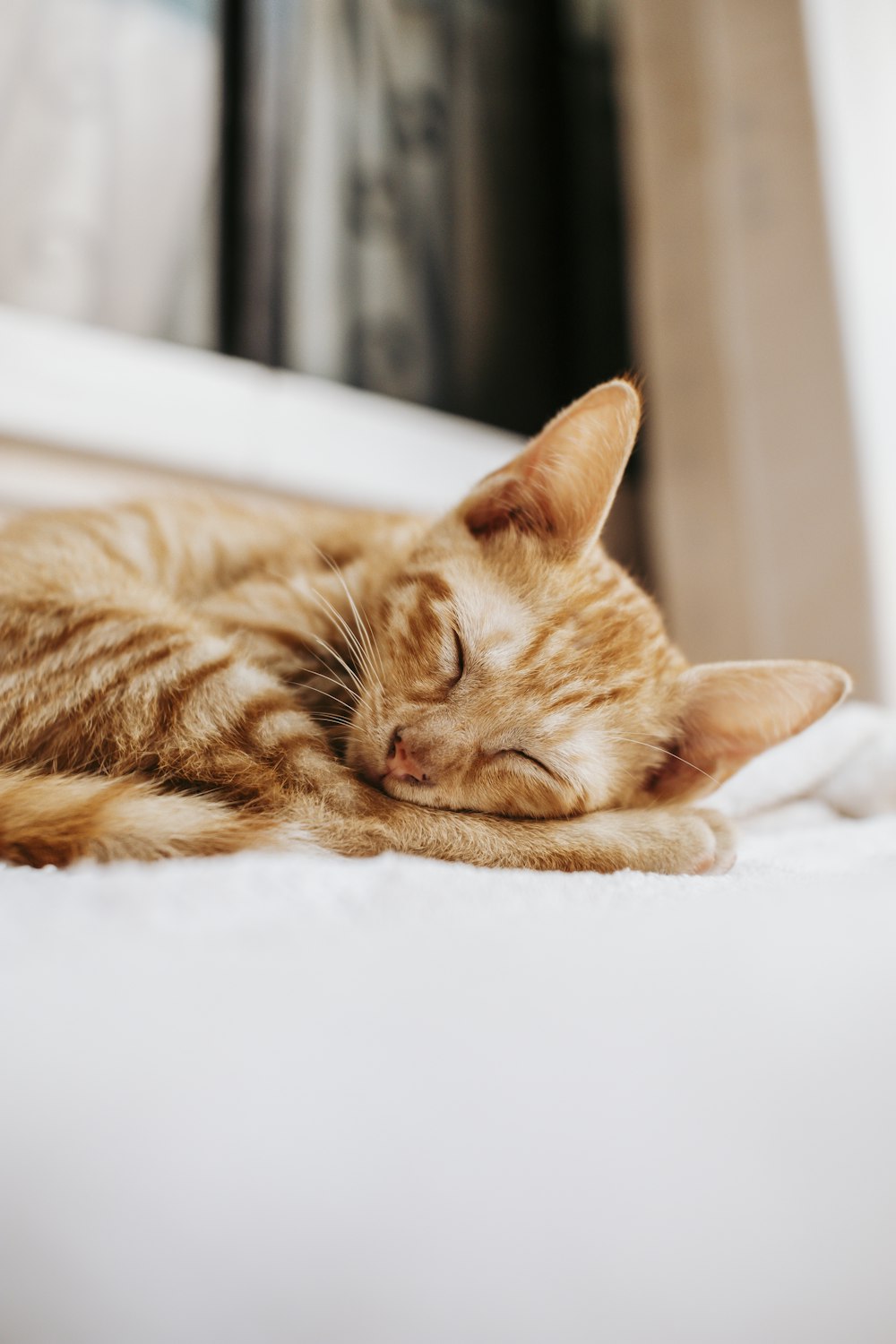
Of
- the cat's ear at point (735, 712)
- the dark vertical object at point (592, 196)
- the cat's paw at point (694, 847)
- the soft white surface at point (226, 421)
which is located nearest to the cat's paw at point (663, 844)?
the cat's paw at point (694, 847)

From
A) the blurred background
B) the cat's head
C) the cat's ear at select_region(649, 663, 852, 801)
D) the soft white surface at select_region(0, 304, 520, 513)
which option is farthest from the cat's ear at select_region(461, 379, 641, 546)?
the blurred background

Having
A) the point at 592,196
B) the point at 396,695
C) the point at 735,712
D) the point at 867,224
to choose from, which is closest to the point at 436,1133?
the point at 396,695

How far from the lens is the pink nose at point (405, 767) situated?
0.83 m

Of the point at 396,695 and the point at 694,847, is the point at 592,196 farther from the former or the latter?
the point at 694,847

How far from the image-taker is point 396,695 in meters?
0.88

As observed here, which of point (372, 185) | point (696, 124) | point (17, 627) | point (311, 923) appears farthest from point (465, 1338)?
point (696, 124)

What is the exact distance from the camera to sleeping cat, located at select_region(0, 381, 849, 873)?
2.47ft

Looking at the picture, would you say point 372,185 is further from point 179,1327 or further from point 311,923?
point 179,1327

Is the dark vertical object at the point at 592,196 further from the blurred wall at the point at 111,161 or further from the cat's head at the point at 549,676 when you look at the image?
the cat's head at the point at 549,676

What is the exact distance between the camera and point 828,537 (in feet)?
7.06

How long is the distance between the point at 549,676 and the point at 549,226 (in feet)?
8.14

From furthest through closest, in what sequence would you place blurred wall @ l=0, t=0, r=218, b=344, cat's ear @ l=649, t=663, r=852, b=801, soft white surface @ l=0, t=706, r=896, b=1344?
1. blurred wall @ l=0, t=0, r=218, b=344
2. cat's ear @ l=649, t=663, r=852, b=801
3. soft white surface @ l=0, t=706, r=896, b=1344

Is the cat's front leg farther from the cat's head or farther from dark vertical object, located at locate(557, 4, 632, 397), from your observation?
dark vertical object, located at locate(557, 4, 632, 397)

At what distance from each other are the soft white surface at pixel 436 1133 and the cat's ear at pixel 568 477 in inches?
21.6
